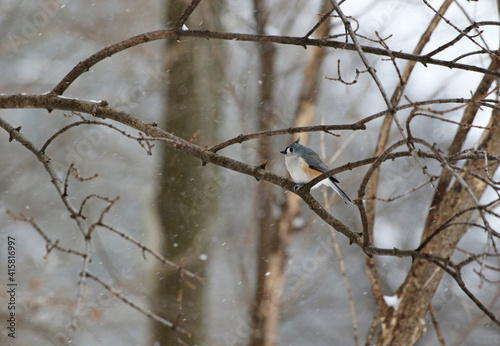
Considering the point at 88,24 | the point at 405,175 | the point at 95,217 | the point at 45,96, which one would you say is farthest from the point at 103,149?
the point at 45,96

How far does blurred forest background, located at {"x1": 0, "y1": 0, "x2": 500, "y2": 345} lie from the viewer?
456 centimetres

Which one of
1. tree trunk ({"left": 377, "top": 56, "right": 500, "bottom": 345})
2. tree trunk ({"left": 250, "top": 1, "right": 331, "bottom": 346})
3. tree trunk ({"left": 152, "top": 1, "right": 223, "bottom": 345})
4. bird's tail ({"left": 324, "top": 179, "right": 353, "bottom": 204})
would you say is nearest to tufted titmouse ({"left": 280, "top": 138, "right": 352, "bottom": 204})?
bird's tail ({"left": 324, "top": 179, "right": 353, "bottom": 204})

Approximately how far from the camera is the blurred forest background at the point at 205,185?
4.56m

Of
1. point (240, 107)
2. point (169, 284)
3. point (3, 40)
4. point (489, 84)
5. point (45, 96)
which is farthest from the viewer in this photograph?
point (3, 40)

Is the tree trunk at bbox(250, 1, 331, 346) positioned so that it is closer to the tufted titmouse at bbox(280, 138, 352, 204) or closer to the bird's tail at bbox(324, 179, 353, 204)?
the tufted titmouse at bbox(280, 138, 352, 204)

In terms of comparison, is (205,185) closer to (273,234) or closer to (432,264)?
(273,234)

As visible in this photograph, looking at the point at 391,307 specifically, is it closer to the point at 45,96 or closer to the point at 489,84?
the point at 489,84

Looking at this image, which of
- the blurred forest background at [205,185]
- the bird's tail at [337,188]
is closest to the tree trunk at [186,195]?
the blurred forest background at [205,185]

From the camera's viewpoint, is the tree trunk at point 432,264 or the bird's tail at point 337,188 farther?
the tree trunk at point 432,264

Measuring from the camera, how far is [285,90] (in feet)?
18.7

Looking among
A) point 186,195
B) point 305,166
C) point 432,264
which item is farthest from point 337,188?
point 186,195

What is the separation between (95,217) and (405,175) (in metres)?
5.00

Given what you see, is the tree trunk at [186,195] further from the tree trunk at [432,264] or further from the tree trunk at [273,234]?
the tree trunk at [432,264]

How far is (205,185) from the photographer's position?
4.55 m
